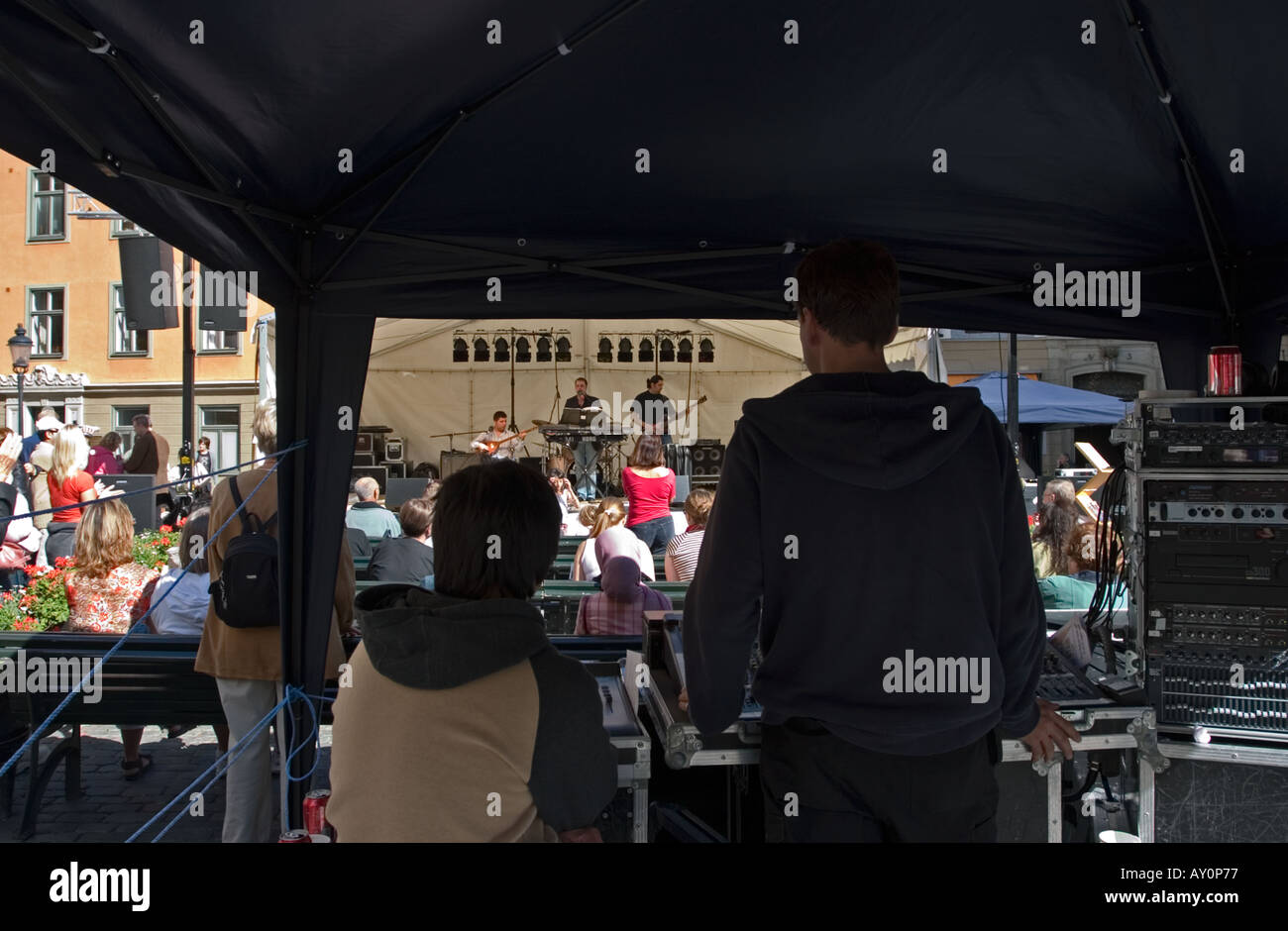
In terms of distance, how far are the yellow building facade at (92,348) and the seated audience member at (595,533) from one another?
21.6 meters

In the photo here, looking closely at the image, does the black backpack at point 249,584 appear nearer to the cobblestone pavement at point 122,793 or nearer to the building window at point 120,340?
the cobblestone pavement at point 122,793

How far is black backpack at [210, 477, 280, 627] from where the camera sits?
3373mm

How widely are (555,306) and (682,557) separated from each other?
2.38 metres

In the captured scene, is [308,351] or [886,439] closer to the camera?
[886,439]

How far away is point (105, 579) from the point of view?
4.82 m

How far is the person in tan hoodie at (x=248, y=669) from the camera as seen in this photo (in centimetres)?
348

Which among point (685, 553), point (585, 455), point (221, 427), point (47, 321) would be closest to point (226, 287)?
point (685, 553)

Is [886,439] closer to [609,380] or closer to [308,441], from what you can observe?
[308,441]

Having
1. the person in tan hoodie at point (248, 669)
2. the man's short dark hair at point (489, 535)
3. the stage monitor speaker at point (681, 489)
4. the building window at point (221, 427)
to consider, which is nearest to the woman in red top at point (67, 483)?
the person in tan hoodie at point (248, 669)

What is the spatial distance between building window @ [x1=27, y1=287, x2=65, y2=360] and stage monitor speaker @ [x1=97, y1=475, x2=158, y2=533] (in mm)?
19530

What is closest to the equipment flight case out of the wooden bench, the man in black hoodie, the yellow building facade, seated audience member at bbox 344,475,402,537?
the man in black hoodie

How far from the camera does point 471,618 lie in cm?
154

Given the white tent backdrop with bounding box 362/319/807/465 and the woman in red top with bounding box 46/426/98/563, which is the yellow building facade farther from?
the woman in red top with bounding box 46/426/98/563

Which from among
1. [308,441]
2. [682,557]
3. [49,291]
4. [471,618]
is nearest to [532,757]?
[471,618]
